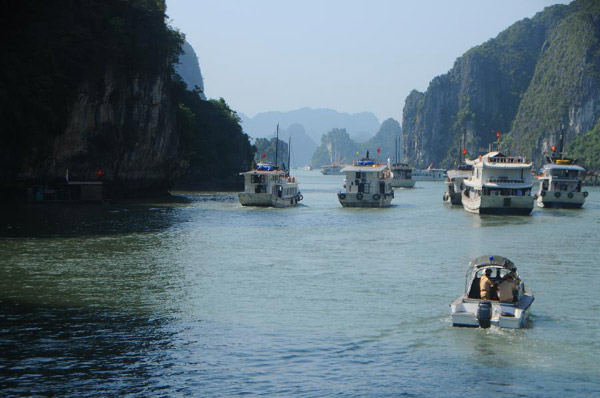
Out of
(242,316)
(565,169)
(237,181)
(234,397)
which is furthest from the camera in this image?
(237,181)

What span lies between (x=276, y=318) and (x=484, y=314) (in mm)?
6504

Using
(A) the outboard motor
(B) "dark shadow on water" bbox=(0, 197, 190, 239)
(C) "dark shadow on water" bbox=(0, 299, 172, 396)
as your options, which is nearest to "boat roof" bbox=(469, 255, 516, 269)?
(A) the outboard motor

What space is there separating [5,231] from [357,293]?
26110 mm

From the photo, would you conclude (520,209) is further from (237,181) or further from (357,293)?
(237,181)

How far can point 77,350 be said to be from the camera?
1889cm

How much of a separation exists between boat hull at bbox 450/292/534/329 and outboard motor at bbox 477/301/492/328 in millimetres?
227

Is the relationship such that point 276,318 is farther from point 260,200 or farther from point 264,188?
point 264,188

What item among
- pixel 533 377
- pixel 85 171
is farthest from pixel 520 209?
pixel 533 377

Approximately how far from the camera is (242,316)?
23.6 meters

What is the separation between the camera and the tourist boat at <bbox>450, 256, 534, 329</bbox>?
21.3m

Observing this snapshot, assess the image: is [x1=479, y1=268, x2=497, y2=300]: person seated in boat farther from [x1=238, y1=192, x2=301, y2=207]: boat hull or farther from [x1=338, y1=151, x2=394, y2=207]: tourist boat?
[x1=338, y1=151, x2=394, y2=207]: tourist boat

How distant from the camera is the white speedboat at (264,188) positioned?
7456 centimetres

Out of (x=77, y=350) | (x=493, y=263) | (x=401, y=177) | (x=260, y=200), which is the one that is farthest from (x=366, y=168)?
(x=401, y=177)

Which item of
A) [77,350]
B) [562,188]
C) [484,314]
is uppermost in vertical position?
[562,188]
